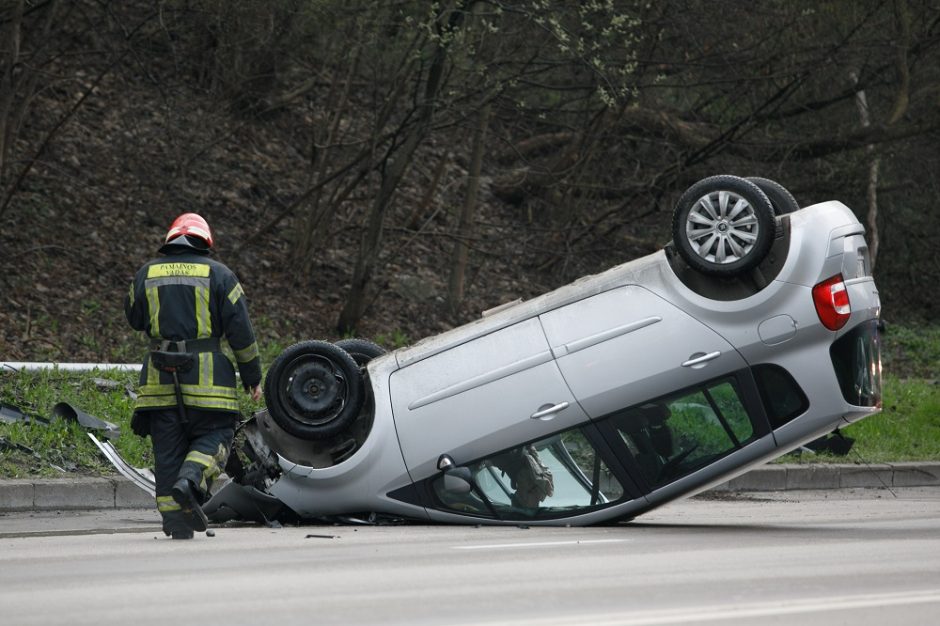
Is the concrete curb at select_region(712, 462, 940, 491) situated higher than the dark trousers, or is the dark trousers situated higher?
the dark trousers

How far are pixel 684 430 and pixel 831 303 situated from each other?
3.70ft

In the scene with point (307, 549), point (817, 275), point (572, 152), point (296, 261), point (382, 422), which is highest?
point (572, 152)

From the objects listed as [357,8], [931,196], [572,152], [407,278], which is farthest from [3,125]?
[931,196]

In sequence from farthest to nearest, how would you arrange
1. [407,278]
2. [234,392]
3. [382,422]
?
[407,278]
[382,422]
[234,392]

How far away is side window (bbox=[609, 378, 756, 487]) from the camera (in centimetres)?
793

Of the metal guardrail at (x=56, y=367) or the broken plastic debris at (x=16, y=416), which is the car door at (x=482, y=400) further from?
the metal guardrail at (x=56, y=367)

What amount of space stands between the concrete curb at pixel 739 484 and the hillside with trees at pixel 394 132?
17.2 ft

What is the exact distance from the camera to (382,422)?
8.14 m

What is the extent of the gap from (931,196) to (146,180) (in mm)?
15045

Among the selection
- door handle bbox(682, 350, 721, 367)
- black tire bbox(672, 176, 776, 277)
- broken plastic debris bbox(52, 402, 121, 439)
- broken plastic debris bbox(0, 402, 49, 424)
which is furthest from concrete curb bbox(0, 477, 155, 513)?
black tire bbox(672, 176, 776, 277)

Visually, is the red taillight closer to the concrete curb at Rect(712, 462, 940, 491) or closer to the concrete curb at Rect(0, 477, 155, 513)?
the concrete curb at Rect(712, 462, 940, 491)

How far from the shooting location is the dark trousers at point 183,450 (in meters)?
7.33

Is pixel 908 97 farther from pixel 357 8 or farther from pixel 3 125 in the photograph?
pixel 3 125

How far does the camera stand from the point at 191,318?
750 centimetres
